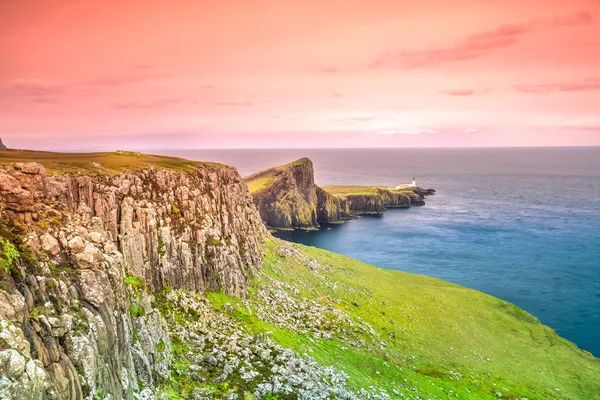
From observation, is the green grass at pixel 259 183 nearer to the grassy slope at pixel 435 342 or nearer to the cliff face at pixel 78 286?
the grassy slope at pixel 435 342

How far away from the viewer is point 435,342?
61.0 metres

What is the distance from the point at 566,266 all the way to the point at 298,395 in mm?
119380

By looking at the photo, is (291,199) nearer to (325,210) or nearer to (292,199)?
(292,199)

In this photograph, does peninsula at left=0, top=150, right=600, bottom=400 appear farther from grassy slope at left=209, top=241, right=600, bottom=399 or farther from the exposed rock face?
the exposed rock face

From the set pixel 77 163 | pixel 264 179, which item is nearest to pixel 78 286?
pixel 77 163

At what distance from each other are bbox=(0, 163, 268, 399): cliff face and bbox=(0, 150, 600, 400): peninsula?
9cm

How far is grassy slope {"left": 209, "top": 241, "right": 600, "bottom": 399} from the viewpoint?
151ft

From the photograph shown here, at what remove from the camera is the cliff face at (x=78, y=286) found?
17.4m

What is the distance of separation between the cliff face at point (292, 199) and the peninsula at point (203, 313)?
84.5 m

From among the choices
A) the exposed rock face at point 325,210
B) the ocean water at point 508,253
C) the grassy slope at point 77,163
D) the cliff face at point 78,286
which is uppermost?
the grassy slope at point 77,163

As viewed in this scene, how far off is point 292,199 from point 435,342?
121408 millimetres

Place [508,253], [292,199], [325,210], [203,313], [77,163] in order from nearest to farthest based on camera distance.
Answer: [203,313], [77,163], [508,253], [292,199], [325,210]

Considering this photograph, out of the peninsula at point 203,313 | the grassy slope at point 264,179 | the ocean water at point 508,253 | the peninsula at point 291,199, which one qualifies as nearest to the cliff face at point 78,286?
the peninsula at point 203,313

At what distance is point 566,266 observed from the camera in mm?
116562
